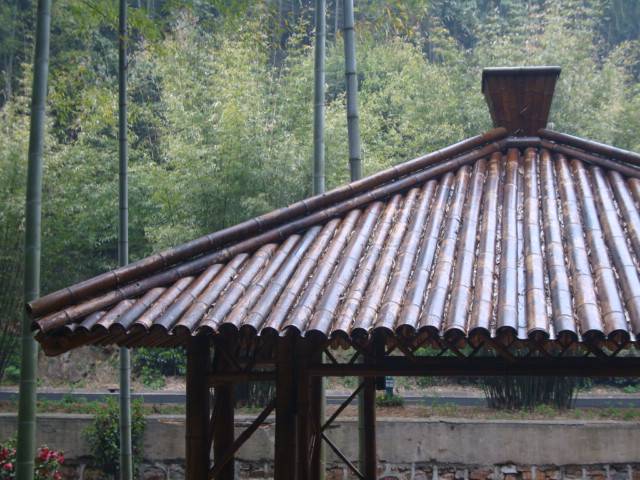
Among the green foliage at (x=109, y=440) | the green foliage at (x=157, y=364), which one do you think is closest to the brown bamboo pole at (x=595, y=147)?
the green foliage at (x=109, y=440)

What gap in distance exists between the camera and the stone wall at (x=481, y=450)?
1005cm

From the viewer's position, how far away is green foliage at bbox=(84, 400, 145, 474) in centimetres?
1064

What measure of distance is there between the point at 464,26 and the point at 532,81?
68.8 ft

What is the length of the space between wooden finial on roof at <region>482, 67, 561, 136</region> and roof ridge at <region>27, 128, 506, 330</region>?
0.14 m

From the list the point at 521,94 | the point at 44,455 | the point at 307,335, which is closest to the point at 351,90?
the point at 521,94

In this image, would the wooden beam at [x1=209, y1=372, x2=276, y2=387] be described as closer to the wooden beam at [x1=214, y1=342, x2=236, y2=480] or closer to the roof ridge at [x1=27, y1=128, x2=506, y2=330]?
the wooden beam at [x1=214, y1=342, x2=236, y2=480]

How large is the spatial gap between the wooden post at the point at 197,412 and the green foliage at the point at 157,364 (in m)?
11.9

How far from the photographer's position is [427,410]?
39.4ft

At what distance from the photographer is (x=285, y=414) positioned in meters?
4.28

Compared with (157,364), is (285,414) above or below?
below

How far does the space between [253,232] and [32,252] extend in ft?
6.58

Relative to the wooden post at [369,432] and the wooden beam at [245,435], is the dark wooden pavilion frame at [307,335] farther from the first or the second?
the wooden post at [369,432]

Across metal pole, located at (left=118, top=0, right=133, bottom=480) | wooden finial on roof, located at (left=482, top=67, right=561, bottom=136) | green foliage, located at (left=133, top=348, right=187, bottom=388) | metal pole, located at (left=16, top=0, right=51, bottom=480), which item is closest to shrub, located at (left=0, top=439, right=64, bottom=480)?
metal pole, located at (left=118, top=0, right=133, bottom=480)

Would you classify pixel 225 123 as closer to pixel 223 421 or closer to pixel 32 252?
pixel 32 252
